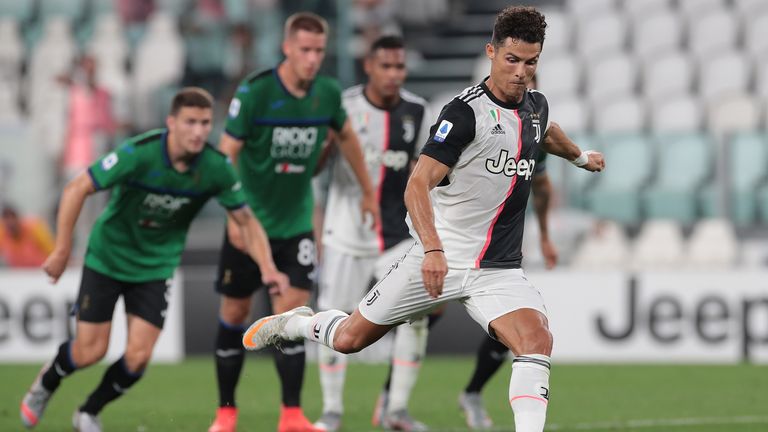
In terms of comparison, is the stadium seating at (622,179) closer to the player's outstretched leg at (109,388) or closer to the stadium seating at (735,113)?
the stadium seating at (735,113)

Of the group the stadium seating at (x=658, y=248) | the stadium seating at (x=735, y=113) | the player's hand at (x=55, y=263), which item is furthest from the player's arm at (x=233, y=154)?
the stadium seating at (x=735, y=113)

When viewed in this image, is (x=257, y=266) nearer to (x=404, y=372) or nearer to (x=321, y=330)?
(x=404, y=372)

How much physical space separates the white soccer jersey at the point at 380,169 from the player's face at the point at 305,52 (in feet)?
2.83

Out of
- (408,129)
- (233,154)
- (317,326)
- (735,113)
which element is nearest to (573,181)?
(735,113)

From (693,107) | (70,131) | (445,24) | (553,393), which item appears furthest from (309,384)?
(445,24)

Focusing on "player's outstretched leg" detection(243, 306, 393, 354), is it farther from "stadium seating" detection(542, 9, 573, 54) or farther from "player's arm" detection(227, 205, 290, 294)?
"stadium seating" detection(542, 9, 573, 54)

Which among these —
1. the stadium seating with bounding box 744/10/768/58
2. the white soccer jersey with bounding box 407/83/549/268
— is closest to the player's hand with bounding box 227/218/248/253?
the white soccer jersey with bounding box 407/83/549/268

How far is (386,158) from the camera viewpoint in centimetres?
939

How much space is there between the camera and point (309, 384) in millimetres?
11859

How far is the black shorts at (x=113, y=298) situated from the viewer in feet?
27.3

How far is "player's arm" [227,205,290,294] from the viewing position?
26.3 ft

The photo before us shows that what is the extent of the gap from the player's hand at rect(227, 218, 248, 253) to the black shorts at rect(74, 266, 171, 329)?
54cm

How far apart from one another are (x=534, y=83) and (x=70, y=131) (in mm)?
8125

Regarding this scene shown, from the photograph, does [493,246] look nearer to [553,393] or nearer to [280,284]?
[280,284]
